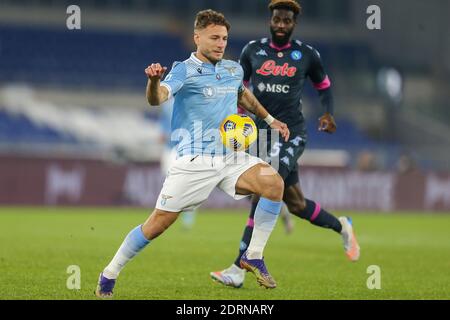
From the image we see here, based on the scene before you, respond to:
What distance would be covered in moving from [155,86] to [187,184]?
1010mm

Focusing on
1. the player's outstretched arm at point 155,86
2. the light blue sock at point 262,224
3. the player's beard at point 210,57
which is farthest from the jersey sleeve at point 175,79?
the light blue sock at point 262,224

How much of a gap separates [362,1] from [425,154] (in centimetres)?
1088

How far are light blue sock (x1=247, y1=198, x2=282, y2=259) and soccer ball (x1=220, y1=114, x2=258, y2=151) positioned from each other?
0.58m

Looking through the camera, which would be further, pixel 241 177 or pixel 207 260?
pixel 207 260

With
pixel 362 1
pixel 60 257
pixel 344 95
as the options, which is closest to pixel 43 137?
pixel 344 95

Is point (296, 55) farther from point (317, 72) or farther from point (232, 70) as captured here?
point (232, 70)

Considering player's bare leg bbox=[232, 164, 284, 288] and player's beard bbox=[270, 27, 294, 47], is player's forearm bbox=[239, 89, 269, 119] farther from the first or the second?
player's beard bbox=[270, 27, 294, 47]

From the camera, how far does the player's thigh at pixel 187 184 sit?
25.2ft

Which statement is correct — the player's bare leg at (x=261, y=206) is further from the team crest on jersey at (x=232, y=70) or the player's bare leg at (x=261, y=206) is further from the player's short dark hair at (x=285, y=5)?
the player's short dark hair at (x=285, y=5)

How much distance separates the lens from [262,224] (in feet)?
27.5

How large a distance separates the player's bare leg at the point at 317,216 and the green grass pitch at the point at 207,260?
0.80 feet

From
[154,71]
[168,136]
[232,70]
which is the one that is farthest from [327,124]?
[168,136]

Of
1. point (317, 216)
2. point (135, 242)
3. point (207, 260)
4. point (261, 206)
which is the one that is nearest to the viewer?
point (135, 242)
